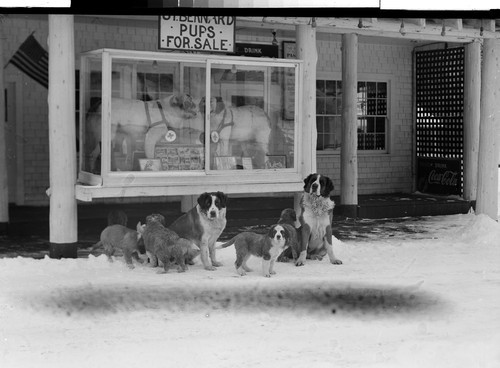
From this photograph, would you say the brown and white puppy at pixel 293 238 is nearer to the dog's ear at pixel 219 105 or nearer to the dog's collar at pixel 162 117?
the dog's ear at pixel 219 105

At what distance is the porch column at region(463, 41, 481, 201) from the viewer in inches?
599

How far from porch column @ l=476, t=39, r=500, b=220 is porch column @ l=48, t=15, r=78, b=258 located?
652 centimetres

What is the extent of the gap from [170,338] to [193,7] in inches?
101

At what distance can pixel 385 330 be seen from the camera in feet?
22.3

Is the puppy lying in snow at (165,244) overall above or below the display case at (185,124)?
below

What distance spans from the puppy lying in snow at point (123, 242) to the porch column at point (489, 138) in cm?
602

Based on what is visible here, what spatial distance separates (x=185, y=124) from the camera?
10500 mm

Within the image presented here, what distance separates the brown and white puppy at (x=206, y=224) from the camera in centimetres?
902

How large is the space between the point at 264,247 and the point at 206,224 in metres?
0.71

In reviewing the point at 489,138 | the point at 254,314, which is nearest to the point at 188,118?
the point at 254,314

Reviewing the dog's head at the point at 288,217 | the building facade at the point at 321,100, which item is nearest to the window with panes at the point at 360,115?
the building facade at the point at 321,100

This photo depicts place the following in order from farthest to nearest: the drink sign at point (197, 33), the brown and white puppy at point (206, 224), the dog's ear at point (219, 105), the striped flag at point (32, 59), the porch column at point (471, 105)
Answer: the porch column at point (471, 105)
the striped flag at point (32, 59)
the dog's ear at point (219, 105)
the drink sign at point (197, 33)
the brown and white puppy at point (206, 224)

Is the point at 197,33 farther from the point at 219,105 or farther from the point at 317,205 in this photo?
the point at 317,205

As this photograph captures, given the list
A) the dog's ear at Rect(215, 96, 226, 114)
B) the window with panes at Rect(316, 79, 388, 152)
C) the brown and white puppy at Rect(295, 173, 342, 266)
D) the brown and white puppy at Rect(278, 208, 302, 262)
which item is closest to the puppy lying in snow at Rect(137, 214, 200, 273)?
the brown and white puppy at Rect(278, 208, 302, 262)
